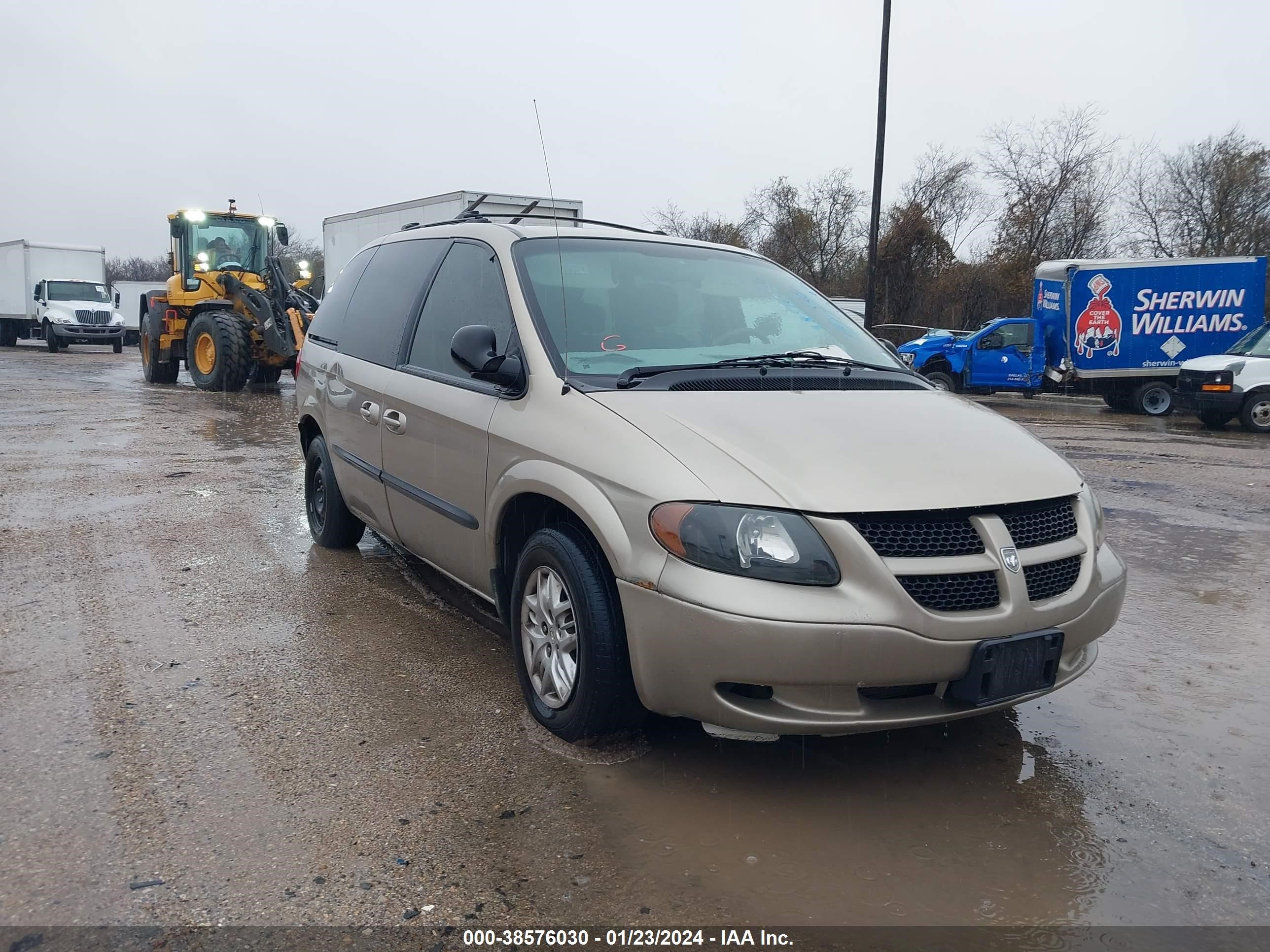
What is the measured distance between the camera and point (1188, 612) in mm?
4938

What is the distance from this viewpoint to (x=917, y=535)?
270 cm

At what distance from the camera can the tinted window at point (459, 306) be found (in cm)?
383

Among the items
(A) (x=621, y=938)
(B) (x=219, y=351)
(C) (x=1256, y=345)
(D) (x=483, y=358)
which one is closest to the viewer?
(A) (x=621, y=938)

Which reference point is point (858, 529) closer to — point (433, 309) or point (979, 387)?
point (433, 309)

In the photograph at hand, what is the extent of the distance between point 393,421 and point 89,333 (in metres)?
32.0

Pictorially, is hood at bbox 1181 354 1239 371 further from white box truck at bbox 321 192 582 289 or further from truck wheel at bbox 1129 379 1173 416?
white box truck at bbox 321 192 582 289

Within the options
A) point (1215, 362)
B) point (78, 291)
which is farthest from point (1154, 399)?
point (78, 291)

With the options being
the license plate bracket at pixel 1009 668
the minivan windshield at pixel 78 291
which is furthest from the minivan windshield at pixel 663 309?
the minivan windshield at pixel 78 291

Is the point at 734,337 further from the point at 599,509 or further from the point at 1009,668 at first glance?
the point at 1009,668

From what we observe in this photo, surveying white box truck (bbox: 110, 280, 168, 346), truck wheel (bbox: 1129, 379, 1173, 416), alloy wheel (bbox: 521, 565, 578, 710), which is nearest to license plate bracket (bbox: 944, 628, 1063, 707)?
alloy wheel (bbox: 521, 565, 578, 710)

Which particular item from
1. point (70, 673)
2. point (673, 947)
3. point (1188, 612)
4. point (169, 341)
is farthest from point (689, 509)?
point (169, 341)

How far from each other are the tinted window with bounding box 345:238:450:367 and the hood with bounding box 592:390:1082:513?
1683mm

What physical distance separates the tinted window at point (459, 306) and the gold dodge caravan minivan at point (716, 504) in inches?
0.5

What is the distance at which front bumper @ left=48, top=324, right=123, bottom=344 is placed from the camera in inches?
1222
